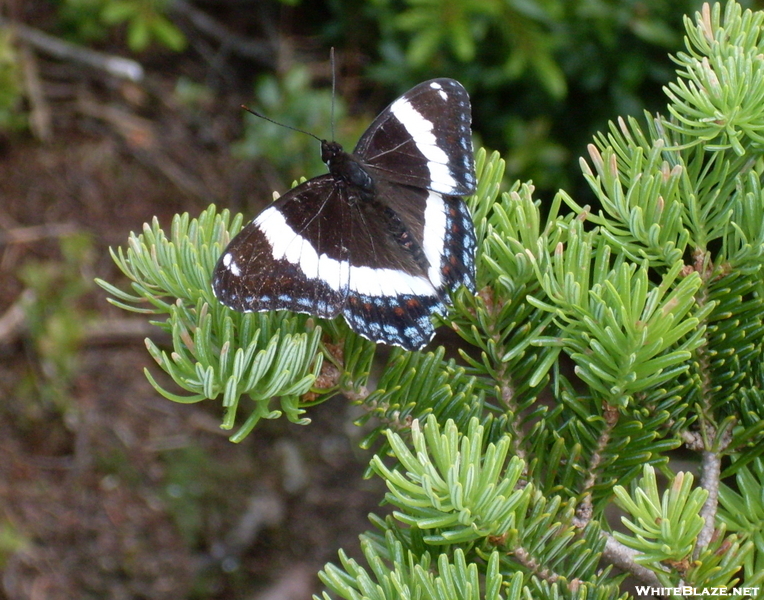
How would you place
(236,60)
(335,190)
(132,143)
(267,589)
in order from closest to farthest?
(335,190) → (267,589) → (132,143) → (236,60)

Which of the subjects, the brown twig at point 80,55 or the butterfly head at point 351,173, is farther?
the brown twig at point 80,55

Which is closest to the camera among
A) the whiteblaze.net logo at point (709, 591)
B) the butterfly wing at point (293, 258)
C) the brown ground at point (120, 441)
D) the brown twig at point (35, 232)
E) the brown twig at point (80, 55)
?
the whiteblaze.net logo at point (709, 591)

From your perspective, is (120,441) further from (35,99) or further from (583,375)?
(583,375)

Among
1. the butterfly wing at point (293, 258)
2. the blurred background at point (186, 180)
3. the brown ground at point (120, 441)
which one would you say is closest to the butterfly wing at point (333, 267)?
the butterfly wing at point (293, 258)

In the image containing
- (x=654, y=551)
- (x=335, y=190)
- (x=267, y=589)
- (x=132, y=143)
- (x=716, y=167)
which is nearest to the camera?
(x=654, y=551)

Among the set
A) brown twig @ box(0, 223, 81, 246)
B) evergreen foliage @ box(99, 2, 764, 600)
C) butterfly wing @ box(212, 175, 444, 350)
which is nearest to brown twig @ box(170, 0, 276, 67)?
brown twig @ box(0, 223, 81, 246)

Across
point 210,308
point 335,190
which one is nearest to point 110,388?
point 335,190

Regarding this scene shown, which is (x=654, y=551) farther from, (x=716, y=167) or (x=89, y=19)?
(x=89, y=19)

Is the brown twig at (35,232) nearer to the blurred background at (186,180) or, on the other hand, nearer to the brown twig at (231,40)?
the blurred background at (186,180)
